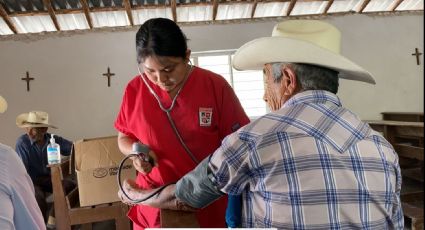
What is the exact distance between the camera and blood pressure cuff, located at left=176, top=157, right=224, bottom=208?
0.89 metres

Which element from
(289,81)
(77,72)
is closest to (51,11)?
(77,72)

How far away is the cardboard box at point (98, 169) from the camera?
3096 mm

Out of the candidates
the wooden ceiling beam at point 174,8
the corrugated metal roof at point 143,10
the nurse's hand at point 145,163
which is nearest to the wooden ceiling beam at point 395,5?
the corrugated metal roof at point 143,10

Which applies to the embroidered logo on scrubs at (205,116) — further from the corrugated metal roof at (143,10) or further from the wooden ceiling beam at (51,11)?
the wooden ceiling beam at (51,11)

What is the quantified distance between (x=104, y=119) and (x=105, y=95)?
349 millimetres

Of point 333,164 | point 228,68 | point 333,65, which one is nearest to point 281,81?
point 333,65

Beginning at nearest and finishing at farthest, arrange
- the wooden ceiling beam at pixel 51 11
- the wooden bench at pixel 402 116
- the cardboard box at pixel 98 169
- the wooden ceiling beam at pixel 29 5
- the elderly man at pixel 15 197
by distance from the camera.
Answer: the elderly man at pixel 15 197
the cardboard box at pixel 98 169
the wooden ceiling beam at pixel 51 11
the wooden ceiling beam at pixel 29 5
the wooden bench at pixel 402 116

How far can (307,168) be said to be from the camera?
0.84m

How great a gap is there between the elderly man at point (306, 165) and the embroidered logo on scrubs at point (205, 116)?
17.1 inches

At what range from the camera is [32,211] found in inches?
51.8

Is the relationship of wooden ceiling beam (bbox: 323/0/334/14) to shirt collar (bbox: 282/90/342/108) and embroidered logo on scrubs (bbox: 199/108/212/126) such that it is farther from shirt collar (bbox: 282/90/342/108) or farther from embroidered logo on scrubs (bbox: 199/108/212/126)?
shirt collar (bbox: 282/90/342/108)

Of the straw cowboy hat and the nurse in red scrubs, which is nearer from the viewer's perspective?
the straw cowboy hat

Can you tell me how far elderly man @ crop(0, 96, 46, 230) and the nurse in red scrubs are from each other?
34 cm

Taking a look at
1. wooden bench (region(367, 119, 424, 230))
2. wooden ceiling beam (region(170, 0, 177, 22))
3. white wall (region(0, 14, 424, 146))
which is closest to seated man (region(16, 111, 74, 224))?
white wall (region(0, 14, 424, 146))
